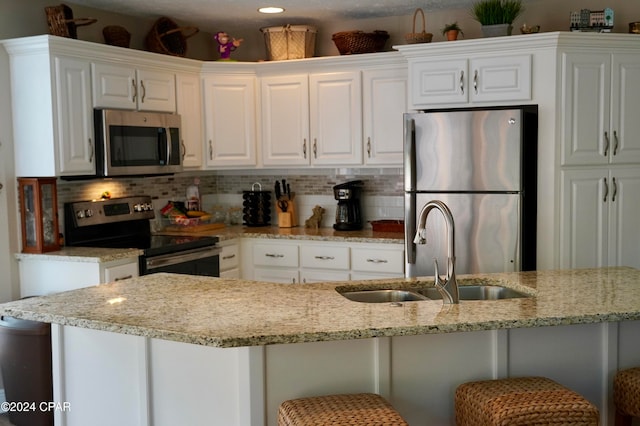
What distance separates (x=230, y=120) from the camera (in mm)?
5523

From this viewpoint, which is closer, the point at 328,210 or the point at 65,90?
the point at 65,90

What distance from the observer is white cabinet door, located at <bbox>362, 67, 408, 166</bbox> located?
512 centimetres

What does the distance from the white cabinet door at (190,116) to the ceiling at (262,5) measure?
471 mm

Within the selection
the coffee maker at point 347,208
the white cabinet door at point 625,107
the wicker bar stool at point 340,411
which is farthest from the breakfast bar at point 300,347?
the coffee maker at point 347,208

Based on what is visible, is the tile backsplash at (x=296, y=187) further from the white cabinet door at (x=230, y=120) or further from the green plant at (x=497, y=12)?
the green plant at (x=497, y=12)

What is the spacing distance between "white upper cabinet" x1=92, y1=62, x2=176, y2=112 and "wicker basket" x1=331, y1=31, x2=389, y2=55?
48.1 inches

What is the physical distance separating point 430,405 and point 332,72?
313cm

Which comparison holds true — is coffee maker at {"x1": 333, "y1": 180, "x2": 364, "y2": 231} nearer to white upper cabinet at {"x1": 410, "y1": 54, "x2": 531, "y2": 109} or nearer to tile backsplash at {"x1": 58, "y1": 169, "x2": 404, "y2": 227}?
tile backsplash at {"x1": 58, "y1": 169, "x2": 404, "y2": 227}

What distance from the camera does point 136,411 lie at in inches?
108

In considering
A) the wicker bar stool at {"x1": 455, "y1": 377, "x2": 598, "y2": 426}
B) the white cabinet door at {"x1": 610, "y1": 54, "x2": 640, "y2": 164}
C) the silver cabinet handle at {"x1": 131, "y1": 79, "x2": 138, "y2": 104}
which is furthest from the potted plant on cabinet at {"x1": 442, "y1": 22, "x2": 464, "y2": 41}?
the wicker bar stool at {"x1": 455, "y1": 377, "x2": 598, "y2": 426}

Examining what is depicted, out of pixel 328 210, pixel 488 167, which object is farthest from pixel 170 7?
pixel 488 167

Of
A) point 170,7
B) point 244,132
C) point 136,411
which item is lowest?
point 136,411

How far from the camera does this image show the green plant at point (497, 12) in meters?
4.62

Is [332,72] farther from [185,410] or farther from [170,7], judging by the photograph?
[185,410]
